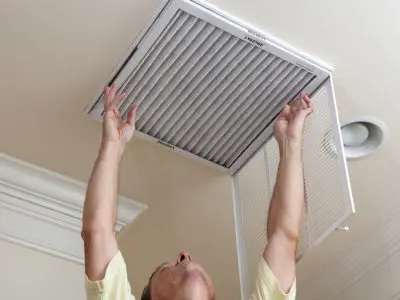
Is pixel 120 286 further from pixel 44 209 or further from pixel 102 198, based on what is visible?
pixel 44 209

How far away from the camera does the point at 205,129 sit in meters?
1.54

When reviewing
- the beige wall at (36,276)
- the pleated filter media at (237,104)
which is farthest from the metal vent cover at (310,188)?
the beige wall at (36,276)

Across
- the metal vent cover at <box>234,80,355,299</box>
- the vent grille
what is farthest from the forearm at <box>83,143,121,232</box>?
the metal vent cover at <box>234,80,355,299</box>

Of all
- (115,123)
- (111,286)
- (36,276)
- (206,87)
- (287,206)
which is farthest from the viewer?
(36,276)

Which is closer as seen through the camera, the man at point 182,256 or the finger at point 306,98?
the man at point 182,256

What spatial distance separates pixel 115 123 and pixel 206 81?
8.4 inches

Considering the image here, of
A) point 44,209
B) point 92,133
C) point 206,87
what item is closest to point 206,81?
point 206,87

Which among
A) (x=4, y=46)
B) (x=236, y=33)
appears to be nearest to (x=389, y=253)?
(x=236, y=33)

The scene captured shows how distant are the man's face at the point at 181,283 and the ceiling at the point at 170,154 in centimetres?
44

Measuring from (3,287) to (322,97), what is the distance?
0.84 meters

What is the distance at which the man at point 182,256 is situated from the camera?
45.0 inches

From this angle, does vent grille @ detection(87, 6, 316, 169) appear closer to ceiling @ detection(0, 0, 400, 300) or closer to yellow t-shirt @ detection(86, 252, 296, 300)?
ceiling @ detection(0, 0, 400, 300)

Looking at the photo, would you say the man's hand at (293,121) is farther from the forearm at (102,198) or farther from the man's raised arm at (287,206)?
the forearm at (102,198)

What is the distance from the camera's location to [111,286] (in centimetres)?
113
